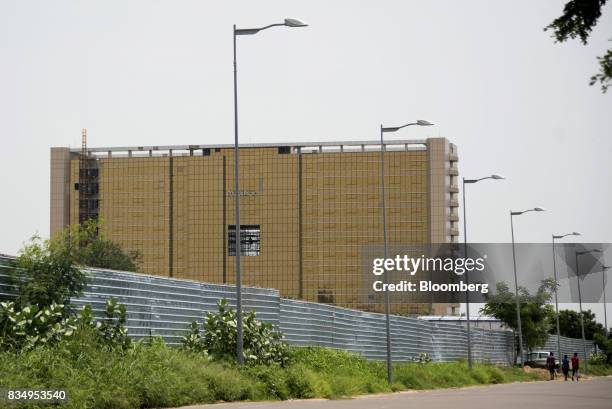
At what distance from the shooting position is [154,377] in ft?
88.8

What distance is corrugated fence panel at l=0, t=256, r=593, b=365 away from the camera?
3262 centimetres

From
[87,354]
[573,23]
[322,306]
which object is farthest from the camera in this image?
[322,306]

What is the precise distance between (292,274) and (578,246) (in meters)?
75.6

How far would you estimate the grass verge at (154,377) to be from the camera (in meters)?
23.7

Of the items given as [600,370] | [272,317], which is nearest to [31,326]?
[272,317]

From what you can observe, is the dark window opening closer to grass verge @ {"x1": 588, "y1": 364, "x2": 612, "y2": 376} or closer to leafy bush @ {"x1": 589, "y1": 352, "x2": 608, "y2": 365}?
leafy bush @ {"x1": 589, "y1": 352, "x2": 608, "y2": 365}

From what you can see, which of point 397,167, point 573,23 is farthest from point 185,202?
point 573,23

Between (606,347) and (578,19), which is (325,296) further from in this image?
(578,19)

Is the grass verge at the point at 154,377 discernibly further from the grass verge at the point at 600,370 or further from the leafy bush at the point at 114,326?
the grass verge at the point at 600,370

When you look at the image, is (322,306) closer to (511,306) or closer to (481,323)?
(511,306)

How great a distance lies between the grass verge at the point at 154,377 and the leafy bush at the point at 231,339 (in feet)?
2.71

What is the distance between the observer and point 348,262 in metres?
172

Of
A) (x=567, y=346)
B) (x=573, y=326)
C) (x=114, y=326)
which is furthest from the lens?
(x=573, y=326)

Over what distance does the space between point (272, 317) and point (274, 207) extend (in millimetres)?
128184
